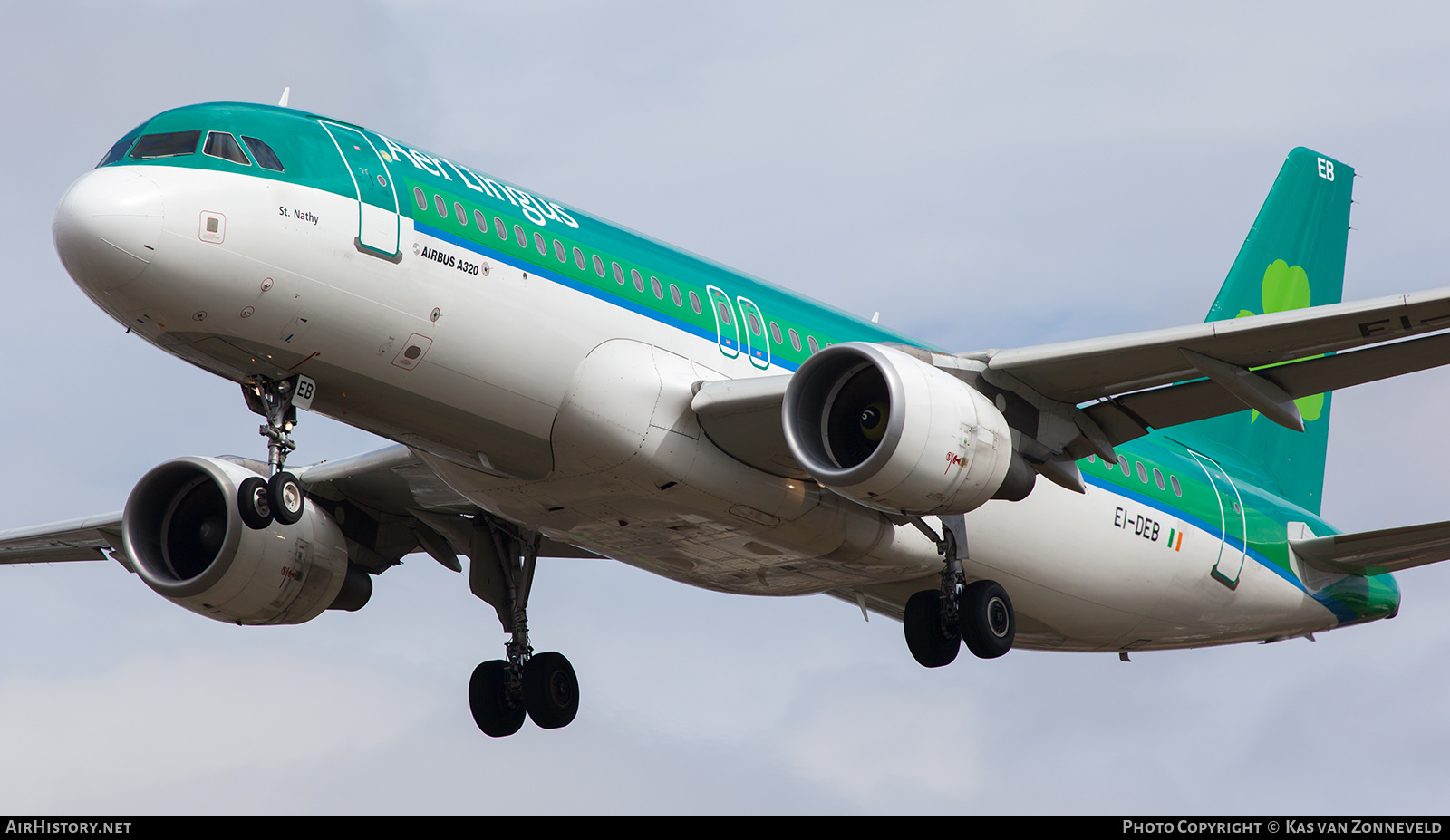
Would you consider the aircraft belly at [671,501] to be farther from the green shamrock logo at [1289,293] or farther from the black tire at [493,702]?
the green shamrock logo at [1289,293]

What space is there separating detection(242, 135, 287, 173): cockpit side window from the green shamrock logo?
19.7 meters

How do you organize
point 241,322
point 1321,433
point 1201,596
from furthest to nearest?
point 1321,433 → point 1201,596 → point 241,322

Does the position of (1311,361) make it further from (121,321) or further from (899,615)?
(121,321)

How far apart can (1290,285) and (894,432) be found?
Answer: 1602cm

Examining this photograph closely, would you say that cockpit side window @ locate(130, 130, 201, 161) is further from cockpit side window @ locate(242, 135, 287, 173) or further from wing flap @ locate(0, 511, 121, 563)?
wing flap @ locate(0, 511, 121, 563)

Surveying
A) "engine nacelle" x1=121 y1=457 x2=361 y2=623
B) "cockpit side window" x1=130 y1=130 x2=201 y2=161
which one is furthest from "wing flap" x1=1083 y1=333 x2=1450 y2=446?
"cockpit side window" x1=130 y1=130 x2=201 y2=161

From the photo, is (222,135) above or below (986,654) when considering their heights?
above

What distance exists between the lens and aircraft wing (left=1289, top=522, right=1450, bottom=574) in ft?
83.4

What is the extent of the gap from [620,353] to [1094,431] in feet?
21.4

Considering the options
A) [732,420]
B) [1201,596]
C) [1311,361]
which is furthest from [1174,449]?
[732,420]

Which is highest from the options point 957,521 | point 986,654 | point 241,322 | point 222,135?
point 222,135

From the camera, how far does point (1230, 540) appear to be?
27.6 m

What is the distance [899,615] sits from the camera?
26.2m

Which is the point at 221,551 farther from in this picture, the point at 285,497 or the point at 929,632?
the point at 929,632
